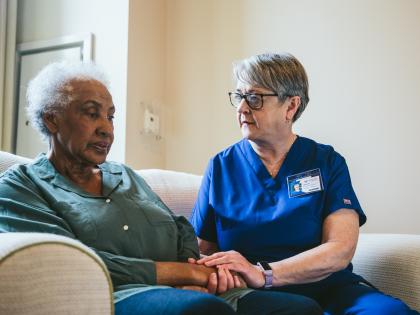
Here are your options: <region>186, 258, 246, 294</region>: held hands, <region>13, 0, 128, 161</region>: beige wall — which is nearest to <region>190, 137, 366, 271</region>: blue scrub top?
<region>186, 258, 246, 294</region>: held hands

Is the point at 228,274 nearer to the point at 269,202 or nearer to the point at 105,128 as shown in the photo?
the point at 269,202

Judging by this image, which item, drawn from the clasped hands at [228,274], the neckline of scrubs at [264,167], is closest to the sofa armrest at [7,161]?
the clasped hands at [228,274]

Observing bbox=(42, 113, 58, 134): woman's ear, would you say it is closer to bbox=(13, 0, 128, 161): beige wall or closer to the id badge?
the id badge

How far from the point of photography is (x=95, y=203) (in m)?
1.18

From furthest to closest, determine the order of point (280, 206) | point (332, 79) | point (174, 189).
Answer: point (332, 79), point (174, 189), point (280, 206)

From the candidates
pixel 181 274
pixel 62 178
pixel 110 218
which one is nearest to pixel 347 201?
pixel 181 274

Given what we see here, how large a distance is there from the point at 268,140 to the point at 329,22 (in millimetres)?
1028

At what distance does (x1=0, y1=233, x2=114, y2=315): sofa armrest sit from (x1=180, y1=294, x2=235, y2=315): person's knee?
0.12 metres

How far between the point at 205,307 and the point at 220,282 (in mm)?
386

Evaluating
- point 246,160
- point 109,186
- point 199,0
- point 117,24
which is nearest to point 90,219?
point 109,186

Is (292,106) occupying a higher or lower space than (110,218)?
higher

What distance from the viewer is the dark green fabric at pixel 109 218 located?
40.0 inches

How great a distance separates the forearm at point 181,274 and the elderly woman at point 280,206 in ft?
0.16

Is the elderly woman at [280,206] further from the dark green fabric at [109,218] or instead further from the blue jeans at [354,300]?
the dark green fabric at [109,218]
